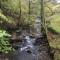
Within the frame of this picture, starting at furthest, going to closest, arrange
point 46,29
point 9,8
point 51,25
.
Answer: point 9,8 < point 51,25 < point 46,29

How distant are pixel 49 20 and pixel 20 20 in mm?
1932

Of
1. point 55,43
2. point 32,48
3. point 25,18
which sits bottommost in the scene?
point 32,48

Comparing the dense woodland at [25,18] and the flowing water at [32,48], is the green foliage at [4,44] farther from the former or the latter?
the flowing water at [32,48]

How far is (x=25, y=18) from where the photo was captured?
1215 centimetres

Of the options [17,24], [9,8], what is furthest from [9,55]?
[9,8]

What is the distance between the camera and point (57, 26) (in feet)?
34.4

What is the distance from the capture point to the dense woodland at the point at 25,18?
8711mm

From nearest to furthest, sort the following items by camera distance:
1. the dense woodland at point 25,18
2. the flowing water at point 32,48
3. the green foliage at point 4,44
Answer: the flowing water at point 32,48 < the green foliage at point 4,44 < the dense woodland at point 25,18

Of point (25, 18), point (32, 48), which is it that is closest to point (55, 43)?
point (32, 48)

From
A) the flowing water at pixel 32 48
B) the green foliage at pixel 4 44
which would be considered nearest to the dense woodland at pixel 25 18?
the green foliage at pixel 4 44

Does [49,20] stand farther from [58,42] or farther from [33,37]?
[58,42]

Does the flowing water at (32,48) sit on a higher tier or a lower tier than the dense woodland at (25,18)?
lower

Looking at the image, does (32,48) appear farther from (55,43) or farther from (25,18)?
(25,18)

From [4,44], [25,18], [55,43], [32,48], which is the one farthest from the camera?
[25,18]
